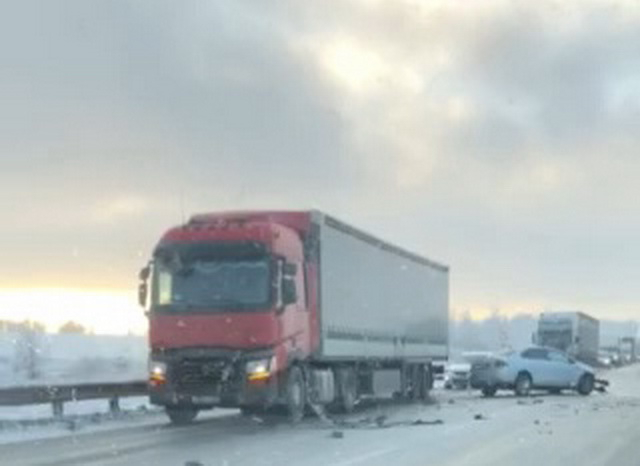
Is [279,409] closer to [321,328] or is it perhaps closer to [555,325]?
[321,328]

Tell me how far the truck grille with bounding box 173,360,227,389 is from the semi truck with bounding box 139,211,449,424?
19 millimetres

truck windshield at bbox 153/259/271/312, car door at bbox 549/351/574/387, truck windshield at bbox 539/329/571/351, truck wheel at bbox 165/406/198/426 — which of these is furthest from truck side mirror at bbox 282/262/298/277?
truck windshield at bbox 539/329/571/351

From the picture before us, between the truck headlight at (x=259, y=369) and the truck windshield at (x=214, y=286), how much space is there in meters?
1.03

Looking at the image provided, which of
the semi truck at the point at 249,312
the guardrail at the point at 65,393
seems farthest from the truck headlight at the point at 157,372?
the guardrail at the point at 65,393

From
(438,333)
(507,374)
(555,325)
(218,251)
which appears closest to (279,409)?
(218,251)

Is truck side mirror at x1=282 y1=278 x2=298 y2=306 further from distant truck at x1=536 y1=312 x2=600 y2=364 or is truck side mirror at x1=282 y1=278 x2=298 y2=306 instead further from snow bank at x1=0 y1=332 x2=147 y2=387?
distant truck at x1=536 y1=312 x2=600 y2=364

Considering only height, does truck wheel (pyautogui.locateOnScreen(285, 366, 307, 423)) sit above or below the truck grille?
below

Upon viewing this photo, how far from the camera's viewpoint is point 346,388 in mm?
27328

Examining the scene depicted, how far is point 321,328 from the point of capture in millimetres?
24828

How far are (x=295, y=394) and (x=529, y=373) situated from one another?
1921 centimetres

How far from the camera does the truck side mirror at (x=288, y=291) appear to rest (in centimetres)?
2253

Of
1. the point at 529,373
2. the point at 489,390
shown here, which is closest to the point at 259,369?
the point at 489,390

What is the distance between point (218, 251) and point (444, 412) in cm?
916

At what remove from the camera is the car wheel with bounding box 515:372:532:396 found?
4094 cm
